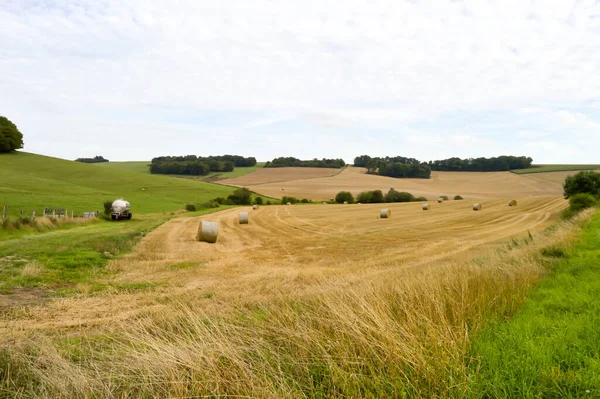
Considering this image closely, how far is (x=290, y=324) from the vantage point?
237 inches

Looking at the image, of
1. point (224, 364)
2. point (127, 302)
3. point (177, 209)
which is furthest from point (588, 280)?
point (177, 209)

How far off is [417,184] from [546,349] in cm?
10007

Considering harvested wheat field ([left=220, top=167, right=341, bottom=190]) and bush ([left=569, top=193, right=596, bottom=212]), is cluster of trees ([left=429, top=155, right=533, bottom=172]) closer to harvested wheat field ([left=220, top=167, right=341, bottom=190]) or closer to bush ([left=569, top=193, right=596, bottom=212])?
harvested wheat field ([left=220, top=167, right=341, bottom=190])

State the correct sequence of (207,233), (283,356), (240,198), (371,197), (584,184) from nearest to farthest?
(283,356), (207,233), (584,184), (240,198), (371,197)

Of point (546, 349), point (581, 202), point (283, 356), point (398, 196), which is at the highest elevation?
point (546, 349)

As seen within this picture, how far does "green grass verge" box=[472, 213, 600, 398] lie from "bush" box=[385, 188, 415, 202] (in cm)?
7222

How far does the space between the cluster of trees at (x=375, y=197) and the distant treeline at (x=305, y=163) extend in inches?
2068

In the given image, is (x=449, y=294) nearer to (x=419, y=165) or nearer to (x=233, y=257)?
(x=233, y=257)

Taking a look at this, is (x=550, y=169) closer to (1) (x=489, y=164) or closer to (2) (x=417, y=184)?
(1) (x=489, y=164)

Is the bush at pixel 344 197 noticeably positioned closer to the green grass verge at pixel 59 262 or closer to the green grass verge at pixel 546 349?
the green grass verge at pixel 59 262

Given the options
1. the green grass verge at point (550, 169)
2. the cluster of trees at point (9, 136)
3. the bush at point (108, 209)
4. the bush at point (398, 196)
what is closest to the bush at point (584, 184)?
the bush at point (398, 196)

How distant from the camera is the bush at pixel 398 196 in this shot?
79.3 metres

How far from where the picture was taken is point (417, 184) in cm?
10162

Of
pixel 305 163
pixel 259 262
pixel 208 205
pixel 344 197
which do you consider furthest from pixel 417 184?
pixel 259 262
